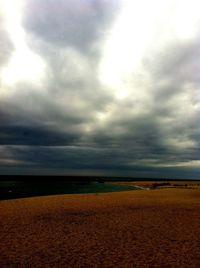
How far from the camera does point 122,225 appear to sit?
16.8 metres

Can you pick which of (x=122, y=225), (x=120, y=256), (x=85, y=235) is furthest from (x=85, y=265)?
(x=122, y=225)

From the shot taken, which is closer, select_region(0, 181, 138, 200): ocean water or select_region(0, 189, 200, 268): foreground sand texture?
select_region(0, 189, 200, 268): foreground sand texture

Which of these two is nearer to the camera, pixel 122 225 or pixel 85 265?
pixel 85 265

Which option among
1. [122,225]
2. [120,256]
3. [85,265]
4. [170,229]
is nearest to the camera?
[85,265]

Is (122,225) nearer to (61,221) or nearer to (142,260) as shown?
(61,221)

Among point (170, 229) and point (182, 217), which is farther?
point (182, 217)

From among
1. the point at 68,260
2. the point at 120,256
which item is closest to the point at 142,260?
the point at 120,256

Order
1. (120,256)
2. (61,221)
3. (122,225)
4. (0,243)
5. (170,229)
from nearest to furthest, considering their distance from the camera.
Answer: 1. (120,256)
2. (0,243)
3. (170,229)
4. (122,225)
5. (61,221)

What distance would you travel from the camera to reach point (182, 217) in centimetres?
1978

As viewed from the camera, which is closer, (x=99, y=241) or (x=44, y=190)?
(x=99, y=241)

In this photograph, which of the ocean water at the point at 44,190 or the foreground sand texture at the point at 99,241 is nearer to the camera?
the foreground sand texture at the point at 99,241

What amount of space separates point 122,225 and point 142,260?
6.73 meters

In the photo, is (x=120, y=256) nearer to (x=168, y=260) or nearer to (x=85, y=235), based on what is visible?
(x=168, y=260)

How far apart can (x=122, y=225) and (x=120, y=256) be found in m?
6.30
